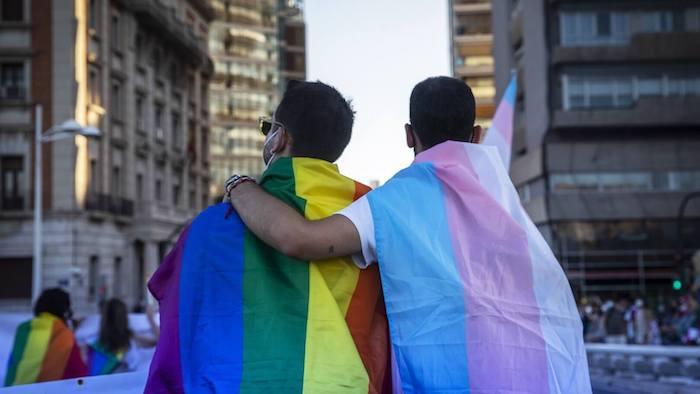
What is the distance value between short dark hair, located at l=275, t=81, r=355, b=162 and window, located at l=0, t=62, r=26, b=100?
134 feet

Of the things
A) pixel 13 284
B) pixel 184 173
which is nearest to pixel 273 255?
pixel 13 284

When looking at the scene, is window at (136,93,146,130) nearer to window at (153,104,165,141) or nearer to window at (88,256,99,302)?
window at (153,104,165,141)

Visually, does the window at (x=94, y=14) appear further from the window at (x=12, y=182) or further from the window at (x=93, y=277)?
the window at (x=93, y=277)

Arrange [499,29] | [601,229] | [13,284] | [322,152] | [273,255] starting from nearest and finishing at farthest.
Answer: [273,255] < [322,152] < [13,284] < [601,229] < [499,29]

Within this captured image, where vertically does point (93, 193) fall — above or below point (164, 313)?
above

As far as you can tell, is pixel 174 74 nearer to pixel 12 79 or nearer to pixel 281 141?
pixel 12 79

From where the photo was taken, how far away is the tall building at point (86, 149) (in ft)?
136

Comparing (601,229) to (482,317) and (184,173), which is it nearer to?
(184,173)

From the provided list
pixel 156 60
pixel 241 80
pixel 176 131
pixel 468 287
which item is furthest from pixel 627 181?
pixel 241 80

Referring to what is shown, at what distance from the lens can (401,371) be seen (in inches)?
129

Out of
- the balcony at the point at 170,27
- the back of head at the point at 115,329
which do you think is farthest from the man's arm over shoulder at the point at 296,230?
the balcony at the point at 170,27

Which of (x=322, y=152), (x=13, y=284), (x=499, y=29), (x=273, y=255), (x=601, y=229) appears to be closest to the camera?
(x=273, y=255)

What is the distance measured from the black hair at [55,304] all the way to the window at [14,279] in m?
35.8

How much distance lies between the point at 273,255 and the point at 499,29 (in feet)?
184
